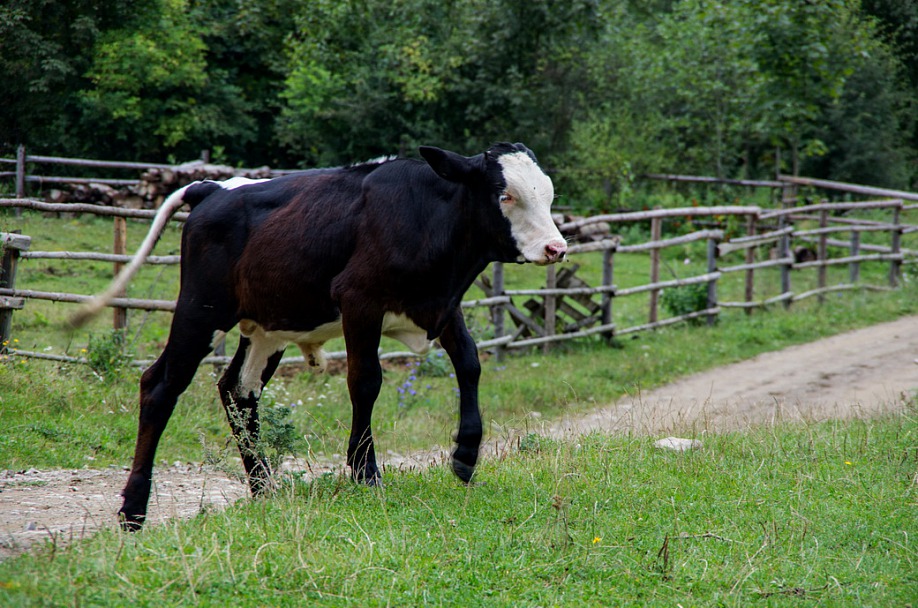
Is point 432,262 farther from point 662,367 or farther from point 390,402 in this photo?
point 662,367

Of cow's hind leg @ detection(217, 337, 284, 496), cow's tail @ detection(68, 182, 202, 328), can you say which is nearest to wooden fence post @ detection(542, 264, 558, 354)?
cow's hind leg @ detection(217, 337, 284, 496)

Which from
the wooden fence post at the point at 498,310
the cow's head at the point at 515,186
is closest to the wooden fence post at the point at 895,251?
the wooden fence post at the point at 498,310

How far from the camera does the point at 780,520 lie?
422 centimetres

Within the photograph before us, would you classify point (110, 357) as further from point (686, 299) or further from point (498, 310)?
point (686, 299)

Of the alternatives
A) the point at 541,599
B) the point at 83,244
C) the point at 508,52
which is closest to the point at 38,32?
the point at 83,244

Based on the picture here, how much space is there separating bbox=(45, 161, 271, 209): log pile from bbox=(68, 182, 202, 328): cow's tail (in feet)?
35.4

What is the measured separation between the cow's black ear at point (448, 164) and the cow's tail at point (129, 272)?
4.66 ft

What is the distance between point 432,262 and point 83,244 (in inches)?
289

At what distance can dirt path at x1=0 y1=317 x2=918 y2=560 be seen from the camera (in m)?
4.89

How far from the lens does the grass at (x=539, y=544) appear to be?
3.30m

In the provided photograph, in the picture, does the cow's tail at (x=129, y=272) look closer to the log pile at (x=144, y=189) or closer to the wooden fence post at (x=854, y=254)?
the log pile at (x=144, y=189)

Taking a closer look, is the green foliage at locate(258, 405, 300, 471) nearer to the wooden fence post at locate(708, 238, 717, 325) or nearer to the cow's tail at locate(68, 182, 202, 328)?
the cow's tail at locate(68, 182, 202, 328)

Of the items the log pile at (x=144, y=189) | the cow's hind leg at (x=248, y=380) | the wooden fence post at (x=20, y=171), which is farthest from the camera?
the log pile at (x=144, y=189)

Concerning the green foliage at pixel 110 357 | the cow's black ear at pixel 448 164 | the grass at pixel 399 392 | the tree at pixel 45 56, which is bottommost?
the grass at pixel 399 392
